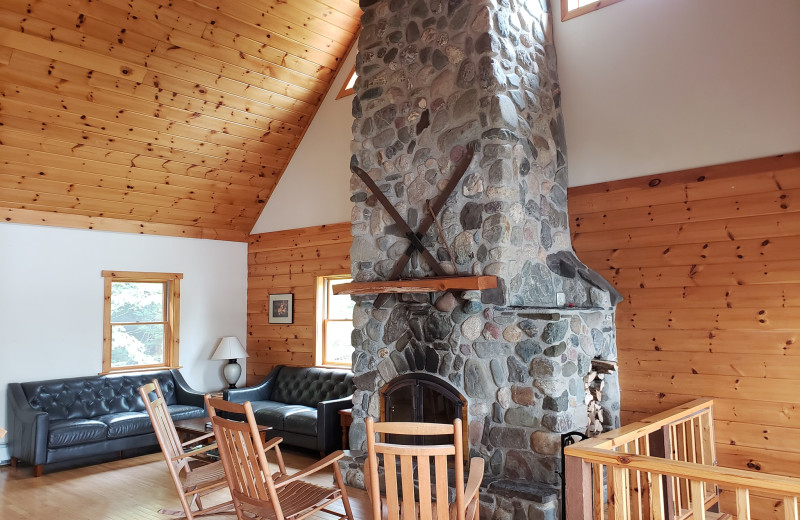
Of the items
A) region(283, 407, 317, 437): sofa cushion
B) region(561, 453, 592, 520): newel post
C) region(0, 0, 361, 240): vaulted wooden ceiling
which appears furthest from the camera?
region(283, 407, 317, 437): sofa cushion

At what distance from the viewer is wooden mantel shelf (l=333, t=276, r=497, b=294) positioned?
14.0 ft

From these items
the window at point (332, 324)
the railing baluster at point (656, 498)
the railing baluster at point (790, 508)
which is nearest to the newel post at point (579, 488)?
the railing baluster at point (656, 498)

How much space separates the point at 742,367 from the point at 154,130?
18.7 ft

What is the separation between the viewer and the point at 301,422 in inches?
248

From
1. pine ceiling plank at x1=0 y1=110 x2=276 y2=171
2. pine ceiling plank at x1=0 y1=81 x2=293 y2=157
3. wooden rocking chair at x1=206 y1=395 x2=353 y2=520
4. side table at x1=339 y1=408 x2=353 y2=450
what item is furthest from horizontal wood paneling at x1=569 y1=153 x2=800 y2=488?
pine ceiling plank at x1=0 y1=110 x2=276 y2=171

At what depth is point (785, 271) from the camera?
13.9 ft

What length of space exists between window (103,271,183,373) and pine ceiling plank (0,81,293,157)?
1778 millimetres

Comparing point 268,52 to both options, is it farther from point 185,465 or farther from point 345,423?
point 185,465

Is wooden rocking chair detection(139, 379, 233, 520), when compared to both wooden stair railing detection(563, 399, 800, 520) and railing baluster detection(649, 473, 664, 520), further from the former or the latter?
railing baluster detection(649, 473, 664, 520)

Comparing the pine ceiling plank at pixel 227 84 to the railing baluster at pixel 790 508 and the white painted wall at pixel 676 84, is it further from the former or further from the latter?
the railing baluster at pixel 790 508

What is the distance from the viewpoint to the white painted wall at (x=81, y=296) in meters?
6.43

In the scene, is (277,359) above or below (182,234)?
below

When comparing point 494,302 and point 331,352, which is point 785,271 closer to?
point 494,302

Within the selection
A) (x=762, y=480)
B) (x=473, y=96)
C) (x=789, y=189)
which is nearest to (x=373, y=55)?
(x=473, y=96)
